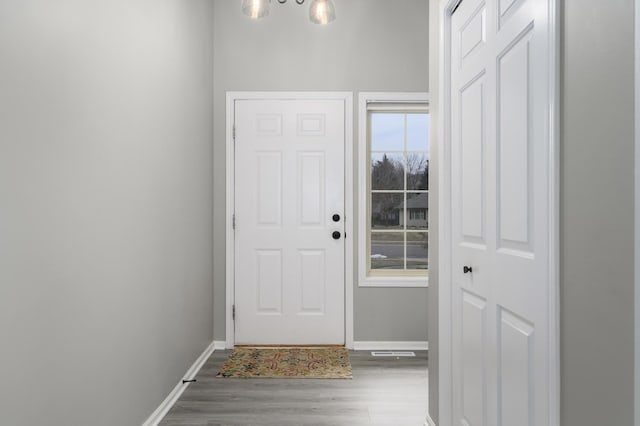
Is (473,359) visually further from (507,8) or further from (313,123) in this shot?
(313,123)

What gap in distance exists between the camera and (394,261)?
3.74 m

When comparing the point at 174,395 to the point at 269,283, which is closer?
the point at 174,395

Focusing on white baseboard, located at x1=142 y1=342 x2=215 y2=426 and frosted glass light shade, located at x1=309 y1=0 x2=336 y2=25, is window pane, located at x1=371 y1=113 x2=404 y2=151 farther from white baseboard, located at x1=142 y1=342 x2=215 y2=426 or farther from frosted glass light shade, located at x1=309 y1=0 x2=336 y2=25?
white baseboard, located at x1=142 y1=342 x2=215 y2=426

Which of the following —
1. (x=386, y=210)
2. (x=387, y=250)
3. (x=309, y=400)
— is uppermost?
(x=386, y=210)

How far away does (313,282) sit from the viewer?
3646 millimetres

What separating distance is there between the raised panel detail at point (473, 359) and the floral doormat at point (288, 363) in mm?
1289

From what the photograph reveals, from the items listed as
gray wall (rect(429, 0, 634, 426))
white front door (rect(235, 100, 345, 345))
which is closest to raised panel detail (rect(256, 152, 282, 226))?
white front door (rect(235, 100, 345, 345))

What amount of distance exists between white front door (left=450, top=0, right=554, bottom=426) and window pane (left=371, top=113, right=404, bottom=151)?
1.75 meters

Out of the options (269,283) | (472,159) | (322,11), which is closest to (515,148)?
(472,159)

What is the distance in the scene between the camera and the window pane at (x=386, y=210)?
3.73m

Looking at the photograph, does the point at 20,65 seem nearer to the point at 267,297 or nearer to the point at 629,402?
the point at 629,402

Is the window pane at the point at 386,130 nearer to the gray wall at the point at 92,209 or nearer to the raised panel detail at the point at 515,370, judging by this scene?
the gray wall at the point at 92,209

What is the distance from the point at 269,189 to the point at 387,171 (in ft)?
3.36

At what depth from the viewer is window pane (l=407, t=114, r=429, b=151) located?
146 inches
